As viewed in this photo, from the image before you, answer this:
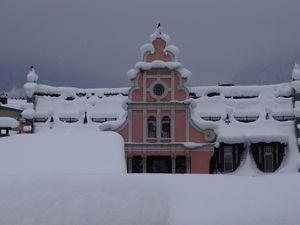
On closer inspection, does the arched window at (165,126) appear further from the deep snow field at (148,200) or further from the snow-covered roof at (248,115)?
the deep snow field at (148,200)

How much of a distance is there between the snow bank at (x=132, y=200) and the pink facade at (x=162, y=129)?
68.3 feet

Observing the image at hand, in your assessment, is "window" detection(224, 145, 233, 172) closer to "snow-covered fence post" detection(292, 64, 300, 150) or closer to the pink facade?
the pink facade

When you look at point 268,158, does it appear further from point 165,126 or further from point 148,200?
point 148,200

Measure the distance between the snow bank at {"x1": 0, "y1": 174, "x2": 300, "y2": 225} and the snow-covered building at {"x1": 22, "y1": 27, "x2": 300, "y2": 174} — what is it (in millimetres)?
20670

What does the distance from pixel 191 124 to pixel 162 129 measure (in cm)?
206

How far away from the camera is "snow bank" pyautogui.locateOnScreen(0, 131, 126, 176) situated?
1584cm

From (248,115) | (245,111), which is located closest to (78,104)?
(245,111)

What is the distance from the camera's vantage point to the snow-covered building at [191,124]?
34.0m

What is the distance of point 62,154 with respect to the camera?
1727cm

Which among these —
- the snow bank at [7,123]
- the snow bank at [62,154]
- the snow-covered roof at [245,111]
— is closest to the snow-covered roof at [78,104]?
the snow-covered roof at [245,111]

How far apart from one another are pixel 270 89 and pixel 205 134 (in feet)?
20.7

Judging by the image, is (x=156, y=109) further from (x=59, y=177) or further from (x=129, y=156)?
(x=59, y=177)

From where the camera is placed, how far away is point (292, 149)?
111ft

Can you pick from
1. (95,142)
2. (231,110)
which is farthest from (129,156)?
(95,142)
